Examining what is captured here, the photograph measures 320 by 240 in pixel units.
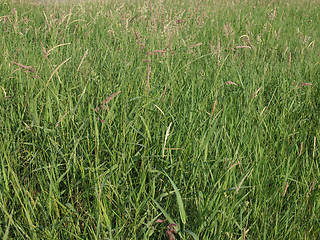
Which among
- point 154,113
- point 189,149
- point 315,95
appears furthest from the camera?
point 315,95

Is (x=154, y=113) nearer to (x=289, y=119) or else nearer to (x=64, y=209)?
(x=64, y=209)

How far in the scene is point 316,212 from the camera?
1082 millimetres

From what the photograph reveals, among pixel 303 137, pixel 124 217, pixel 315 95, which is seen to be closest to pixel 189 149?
pixel 124 217

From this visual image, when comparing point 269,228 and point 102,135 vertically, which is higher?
point 102,135

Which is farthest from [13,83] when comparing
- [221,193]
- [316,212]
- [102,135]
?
[316,212]

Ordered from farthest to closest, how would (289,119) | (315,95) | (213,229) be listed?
1. (315,95)
2. (289,119)
3. (213,229)

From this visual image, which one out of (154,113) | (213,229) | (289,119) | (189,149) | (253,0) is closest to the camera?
(213,229)

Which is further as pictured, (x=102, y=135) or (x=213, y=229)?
(x=102, y=135)

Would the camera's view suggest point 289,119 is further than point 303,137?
Yes

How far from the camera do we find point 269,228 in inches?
41.2

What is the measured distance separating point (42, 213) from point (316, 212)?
98cm

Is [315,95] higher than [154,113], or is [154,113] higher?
[154,113]

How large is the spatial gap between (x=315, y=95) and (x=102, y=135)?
4.77ft

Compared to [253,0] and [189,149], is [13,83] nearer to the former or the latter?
[189,149]
